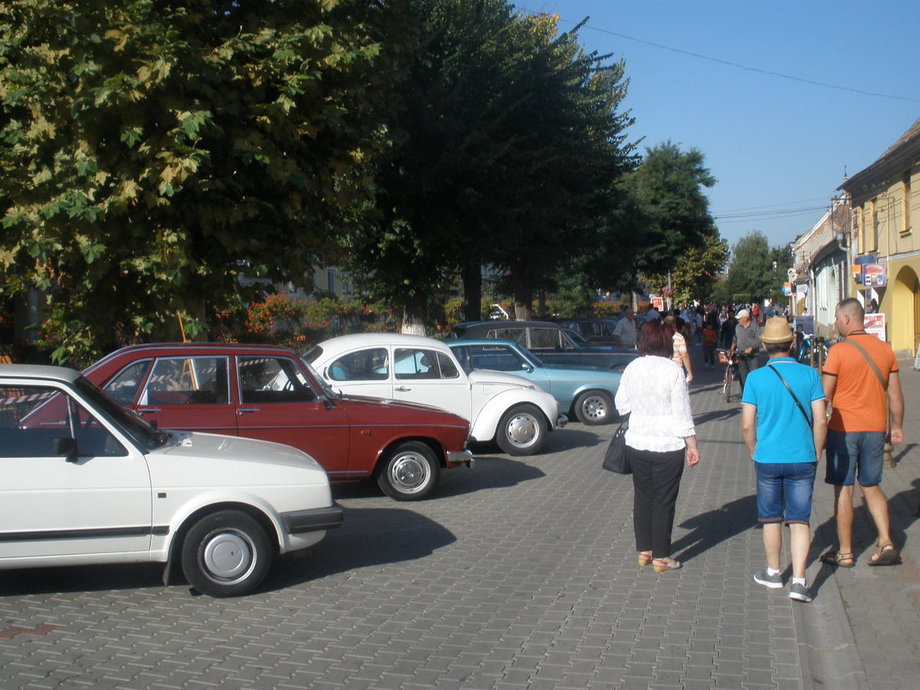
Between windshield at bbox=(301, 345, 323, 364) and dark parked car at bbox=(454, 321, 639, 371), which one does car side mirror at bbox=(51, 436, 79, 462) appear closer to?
windshield at bbox=(301, 345, 323, 364)

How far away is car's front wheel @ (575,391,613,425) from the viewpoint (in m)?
15.8

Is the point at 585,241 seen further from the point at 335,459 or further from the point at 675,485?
the point at 675,485

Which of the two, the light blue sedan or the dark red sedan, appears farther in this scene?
the light blue sedan

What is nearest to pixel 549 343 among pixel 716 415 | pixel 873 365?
pixel 716 415

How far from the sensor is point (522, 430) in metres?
12.7

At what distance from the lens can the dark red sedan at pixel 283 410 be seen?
8594 mm

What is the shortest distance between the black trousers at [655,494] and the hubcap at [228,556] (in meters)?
2.74

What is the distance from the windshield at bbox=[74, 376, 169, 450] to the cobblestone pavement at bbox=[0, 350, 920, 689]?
41.2 inches

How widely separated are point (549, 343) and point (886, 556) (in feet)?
38.8

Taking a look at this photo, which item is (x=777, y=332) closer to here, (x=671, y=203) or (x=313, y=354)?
(x=313, y=354)

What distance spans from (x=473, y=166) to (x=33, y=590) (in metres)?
14.8

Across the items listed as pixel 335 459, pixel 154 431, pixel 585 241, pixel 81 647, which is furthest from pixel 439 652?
pixel 585 241

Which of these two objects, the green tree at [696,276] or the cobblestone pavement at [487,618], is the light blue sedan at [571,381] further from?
the green tree at [696,276]

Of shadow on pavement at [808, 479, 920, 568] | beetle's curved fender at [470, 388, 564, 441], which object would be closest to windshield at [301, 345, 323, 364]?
beetle's curved fender at [470, 388, 564, 441]
